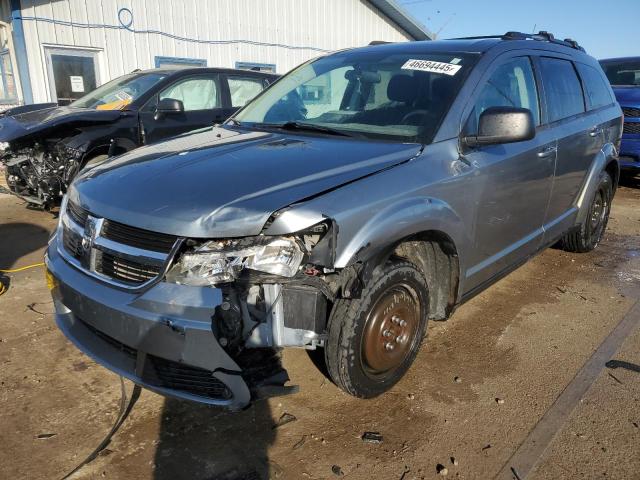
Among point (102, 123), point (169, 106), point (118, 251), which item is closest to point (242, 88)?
point (169, 106)

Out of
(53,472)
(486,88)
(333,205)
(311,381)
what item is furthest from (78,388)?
(486,88)

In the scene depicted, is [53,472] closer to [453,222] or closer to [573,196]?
[453,222]

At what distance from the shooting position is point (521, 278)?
15.2ft

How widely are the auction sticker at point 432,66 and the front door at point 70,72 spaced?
332 inches

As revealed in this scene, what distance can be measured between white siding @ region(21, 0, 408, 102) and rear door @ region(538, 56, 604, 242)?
28.9 ft

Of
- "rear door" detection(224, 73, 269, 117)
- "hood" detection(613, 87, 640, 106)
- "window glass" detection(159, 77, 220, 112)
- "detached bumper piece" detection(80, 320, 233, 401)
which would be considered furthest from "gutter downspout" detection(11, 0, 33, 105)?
"hood" detection(613, 87, 640, 106)

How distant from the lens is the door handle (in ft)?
11.4

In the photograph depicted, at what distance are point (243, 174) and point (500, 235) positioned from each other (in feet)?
5.83

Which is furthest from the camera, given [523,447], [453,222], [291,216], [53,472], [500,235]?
[500,235]

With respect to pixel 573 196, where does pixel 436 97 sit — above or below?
above

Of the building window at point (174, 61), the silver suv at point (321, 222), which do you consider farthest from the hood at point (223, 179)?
the building window at point (174, 61)

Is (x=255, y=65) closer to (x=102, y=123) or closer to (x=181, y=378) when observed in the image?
(x=102, y=123)

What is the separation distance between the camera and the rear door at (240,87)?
23.3ft

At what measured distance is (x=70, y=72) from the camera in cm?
967
